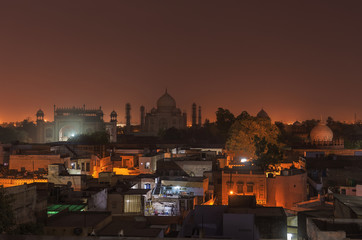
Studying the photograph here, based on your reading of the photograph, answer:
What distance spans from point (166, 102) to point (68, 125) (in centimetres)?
1950

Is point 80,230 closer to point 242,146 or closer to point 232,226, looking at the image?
point 232,226

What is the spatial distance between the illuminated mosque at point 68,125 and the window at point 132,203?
106 ft

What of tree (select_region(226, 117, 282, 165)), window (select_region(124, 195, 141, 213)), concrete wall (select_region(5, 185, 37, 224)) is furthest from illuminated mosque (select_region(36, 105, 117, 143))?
concrete wall (select_region(5, 185, 37, 224))

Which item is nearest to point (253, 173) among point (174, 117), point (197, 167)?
point (197, 167)

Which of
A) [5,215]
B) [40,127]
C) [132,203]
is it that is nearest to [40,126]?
[40,127]

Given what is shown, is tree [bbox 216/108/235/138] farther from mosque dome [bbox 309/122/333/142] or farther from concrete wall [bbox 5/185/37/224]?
concrete wall [bbox 5/185/37/224]

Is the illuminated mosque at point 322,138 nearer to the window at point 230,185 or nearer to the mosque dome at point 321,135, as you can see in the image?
the mosque dome at point 321,135

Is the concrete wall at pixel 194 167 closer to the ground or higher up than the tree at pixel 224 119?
closer to the ground

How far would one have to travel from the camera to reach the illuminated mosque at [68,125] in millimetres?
47000

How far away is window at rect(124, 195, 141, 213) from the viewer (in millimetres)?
14841

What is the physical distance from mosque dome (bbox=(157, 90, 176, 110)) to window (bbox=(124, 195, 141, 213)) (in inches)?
1897

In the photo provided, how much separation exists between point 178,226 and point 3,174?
1133 cm

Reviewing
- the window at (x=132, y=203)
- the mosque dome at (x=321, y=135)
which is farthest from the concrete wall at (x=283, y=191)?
the mosque dome at (x=321, y=135)

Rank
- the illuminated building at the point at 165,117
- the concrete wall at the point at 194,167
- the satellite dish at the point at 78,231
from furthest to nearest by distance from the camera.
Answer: the illuminated building at the point at 165,117 → the concrete wall at the point at 194,167 → the satellite dish at the point at 78,231
